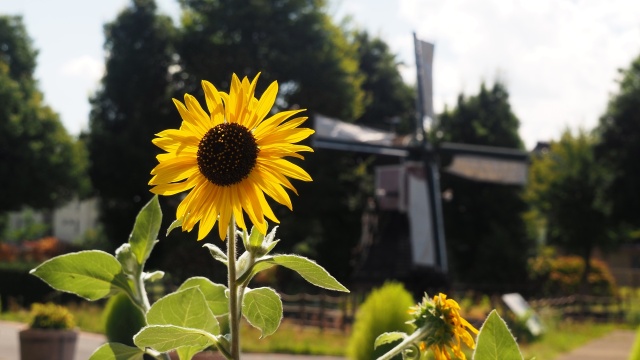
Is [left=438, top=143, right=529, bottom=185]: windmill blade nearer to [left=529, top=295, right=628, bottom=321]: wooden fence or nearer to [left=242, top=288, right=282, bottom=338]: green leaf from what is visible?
[left=529, top=295, right=628, bottom=321]: wooden fence

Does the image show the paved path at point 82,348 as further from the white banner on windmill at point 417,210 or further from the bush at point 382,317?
the bush at point 382,317

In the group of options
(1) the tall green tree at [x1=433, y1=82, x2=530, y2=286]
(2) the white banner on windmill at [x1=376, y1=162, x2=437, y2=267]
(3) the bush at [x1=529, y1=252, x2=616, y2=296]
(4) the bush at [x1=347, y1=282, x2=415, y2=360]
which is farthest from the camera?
(1) the tall green tree at [x1=433, y1=82, x2=530, y2=286]

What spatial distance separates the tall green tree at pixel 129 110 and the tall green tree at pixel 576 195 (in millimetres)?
13443

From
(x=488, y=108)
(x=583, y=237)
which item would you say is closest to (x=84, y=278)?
(x=583, y=237)

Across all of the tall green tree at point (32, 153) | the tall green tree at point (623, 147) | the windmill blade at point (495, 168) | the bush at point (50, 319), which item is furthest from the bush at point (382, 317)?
the tall green tree at point (32, 153)

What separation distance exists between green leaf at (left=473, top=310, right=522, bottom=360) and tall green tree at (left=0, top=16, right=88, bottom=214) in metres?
34.9

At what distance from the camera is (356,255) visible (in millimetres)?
31625

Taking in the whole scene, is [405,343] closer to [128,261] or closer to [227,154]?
[227,154]

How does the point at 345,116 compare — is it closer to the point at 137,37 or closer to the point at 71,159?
the point at 137,37

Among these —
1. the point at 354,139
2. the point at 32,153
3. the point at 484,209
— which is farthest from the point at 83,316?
the point at 484,209

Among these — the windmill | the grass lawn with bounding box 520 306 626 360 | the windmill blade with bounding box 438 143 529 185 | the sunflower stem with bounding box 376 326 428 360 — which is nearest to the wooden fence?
the grass lawn with bounding box 520 306 626 360

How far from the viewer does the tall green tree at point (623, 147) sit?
32.6 meters

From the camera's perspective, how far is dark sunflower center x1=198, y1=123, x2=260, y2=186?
3.56ft

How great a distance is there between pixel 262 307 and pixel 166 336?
0.55 feet
